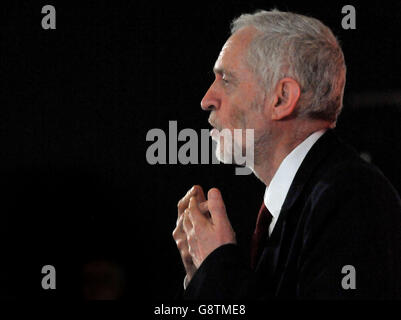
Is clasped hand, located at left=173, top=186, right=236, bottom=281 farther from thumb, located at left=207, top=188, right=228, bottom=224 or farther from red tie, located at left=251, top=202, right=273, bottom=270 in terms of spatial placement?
red tie, located at left=251, top=202, right=273, bottom=270

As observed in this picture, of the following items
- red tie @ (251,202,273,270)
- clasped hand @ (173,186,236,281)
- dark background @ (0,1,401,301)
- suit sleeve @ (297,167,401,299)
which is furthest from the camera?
dark background @ (0,1,401,301)

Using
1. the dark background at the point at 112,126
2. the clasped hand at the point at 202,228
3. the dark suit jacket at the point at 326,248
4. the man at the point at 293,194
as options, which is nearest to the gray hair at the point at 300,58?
the man at the point at 293,194

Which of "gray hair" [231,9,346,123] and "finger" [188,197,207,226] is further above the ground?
"gray hair" [231,9,346,123]

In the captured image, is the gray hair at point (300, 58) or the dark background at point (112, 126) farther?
the dark background at point (112, 126)

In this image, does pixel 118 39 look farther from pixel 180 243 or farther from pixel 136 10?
pixel 180 243

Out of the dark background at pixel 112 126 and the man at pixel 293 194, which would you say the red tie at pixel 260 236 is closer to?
the man at pixel 293 194

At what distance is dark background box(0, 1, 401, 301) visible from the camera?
6.33 ft

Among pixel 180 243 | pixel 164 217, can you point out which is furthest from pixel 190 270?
pixel 164 217

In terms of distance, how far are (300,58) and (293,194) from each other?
0.27 meters

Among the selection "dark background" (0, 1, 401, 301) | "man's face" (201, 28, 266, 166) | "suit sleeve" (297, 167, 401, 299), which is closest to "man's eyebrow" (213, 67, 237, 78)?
"man's face" (201, 28, 266, 166)

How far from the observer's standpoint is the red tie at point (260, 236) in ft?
4.19

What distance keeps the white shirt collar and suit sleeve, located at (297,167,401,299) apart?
13 cm

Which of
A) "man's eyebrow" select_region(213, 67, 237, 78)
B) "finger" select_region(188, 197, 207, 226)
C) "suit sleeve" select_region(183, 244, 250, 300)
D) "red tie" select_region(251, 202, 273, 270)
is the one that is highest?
"man's eyebrow" select_region(213, 67, 237, 78)

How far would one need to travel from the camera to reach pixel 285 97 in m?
1.27
